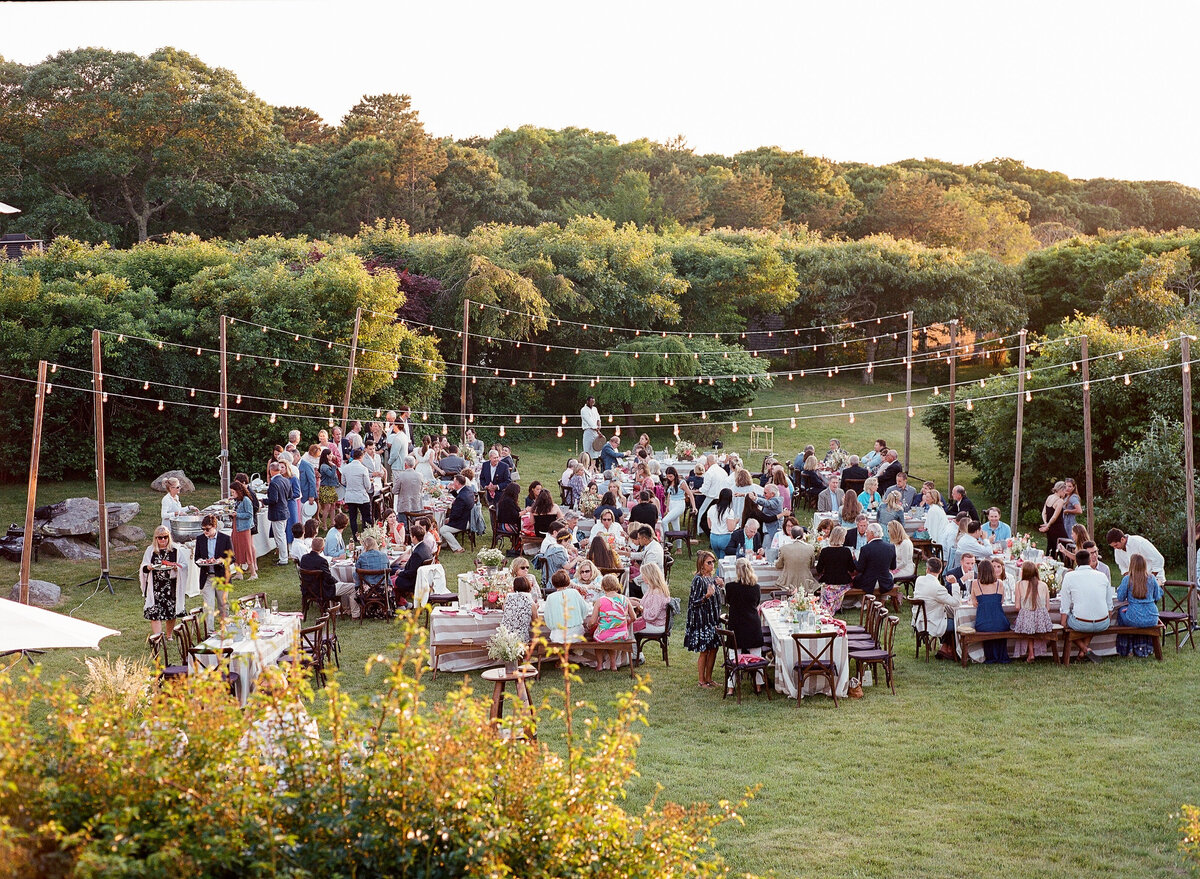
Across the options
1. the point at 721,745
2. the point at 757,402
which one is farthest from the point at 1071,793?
the point at 757,402

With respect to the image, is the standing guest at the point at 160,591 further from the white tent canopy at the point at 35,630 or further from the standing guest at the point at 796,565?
the standing guest at the point at 796,565

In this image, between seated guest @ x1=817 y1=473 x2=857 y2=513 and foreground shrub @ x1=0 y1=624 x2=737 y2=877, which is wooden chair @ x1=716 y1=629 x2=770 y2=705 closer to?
foreground shrub @ x1=0 y1=624 x2=737 y2=877

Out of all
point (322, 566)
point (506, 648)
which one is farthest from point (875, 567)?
point (322, 566)

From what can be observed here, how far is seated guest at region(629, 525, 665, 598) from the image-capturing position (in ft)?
40.6

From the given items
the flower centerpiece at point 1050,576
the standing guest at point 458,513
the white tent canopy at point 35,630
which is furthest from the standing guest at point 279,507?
the flower centerpiece at point 1050,576

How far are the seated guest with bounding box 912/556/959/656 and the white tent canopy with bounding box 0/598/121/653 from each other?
25.9ft

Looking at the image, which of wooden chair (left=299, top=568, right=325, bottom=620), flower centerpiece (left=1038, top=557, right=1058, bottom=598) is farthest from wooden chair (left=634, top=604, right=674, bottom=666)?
flower centerpiece (left=1038, top=557, right=1058, bottom=598)

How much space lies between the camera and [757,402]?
30578mm

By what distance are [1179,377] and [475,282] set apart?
15828 millimetres

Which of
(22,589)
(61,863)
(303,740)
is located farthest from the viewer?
(22,589)

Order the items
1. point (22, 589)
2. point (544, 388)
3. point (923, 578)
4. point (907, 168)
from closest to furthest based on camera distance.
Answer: point (923, 578)
point (22, 589)
point (544, 388)
point (907, 168)

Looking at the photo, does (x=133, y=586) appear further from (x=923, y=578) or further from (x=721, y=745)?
(x=923, y=578)

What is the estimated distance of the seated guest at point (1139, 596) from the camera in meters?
A: 10.6

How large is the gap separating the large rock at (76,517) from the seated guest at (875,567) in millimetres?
11620
